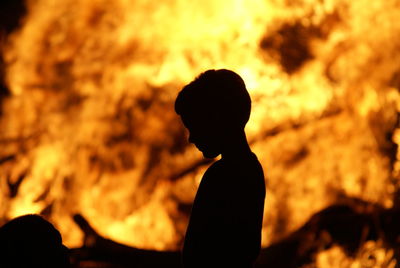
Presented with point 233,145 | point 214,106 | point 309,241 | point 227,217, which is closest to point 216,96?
point 214,106

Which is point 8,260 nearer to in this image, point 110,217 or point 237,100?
point 237,100

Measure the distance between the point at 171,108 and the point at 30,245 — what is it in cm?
266

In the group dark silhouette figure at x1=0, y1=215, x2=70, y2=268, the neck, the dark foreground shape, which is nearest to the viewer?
dark silhouette figure at x1=0, y1=215, x2=70, y2=268

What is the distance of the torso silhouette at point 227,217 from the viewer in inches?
61.4

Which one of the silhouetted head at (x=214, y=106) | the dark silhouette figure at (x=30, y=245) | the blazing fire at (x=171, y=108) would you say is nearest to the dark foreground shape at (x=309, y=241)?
the blazing fire at (x=171, y=108)

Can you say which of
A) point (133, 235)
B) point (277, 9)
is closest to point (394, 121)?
point (277, 9)

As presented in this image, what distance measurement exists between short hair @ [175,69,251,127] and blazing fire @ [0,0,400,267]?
2456 millimetres

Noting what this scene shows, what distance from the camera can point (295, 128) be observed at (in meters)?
4.20

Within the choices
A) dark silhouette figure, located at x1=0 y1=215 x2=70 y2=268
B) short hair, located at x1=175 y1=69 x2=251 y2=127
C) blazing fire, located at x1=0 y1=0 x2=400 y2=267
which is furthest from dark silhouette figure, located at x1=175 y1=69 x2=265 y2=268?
blazing fire, located at x1=0 y1=0 x2=400 y2=267

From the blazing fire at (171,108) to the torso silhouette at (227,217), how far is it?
239 centimetres

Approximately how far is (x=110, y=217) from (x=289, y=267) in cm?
150

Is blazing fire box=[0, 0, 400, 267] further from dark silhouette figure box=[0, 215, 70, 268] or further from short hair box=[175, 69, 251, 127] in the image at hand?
short hair box=[175, 69, 251, 127]

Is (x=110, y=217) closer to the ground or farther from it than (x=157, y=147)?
closer to the ground

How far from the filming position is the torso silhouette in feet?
5.12
